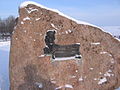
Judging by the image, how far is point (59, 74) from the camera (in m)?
5.85


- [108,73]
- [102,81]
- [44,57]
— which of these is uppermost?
[44,57]

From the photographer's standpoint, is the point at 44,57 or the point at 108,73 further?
the point at 108,73

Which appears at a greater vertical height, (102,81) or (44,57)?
(44,57)

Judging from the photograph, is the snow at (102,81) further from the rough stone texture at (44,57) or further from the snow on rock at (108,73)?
the rough stone texture at (44,57)

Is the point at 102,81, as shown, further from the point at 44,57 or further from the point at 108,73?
the point at 44,57

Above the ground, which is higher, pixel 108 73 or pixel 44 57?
pixel 44 57

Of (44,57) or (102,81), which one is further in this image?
(102,81)

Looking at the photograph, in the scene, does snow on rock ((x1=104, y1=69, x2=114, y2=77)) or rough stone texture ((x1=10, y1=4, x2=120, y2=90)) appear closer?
rough stone texture ((x1=10, y1=4, x2=120, y2=90))

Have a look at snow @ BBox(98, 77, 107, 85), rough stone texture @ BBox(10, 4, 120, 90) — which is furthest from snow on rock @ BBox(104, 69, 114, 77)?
rough stone texture @ BBox(10, 4, 120, 90)

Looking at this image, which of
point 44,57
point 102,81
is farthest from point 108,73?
point 44,57

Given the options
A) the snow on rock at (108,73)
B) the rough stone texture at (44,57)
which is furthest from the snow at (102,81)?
the rough stone texture at (44,57)

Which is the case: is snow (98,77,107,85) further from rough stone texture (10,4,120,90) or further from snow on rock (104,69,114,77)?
rough stone texture (10,4,120,90)

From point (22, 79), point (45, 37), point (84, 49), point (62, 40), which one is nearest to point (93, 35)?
point (84, 49)

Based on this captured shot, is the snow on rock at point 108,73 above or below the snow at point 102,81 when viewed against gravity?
above
